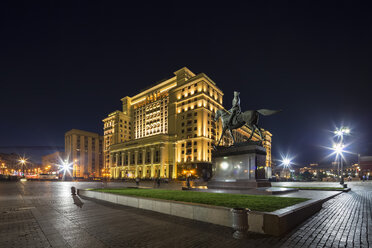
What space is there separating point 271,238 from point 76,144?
162545mm

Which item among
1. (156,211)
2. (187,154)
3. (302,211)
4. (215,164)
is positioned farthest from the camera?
(187,154)

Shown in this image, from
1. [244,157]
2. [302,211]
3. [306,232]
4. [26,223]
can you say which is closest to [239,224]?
[306,232]

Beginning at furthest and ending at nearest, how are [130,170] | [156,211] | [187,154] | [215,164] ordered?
1. [130,170]
2. [187,154]
3. [215,164]
4. [156,211]

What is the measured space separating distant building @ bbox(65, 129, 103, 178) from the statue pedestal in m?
141

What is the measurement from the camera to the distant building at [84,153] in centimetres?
14475

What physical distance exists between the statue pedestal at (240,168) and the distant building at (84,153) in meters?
141

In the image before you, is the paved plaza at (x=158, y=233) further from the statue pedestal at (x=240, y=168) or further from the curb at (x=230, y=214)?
the statue pedestal at (x=240, y=168)

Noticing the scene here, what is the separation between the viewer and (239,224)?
21.4ft

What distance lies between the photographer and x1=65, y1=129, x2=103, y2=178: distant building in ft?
475

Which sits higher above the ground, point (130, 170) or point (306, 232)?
point (306, 232)

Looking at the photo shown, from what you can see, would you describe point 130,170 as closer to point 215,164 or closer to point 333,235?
point 215,164

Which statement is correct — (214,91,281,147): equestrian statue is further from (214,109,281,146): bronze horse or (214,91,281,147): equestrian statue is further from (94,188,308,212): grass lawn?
(94,188,308,212): grass lawn

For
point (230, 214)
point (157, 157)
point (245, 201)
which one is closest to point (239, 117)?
point (245, 201)

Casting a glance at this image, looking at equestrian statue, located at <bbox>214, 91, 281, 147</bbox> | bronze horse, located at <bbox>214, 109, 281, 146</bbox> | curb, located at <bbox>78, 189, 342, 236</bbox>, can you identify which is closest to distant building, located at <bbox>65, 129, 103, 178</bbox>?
bronze horse, located at <bbox>214, 109, 281, 146</bbox>
